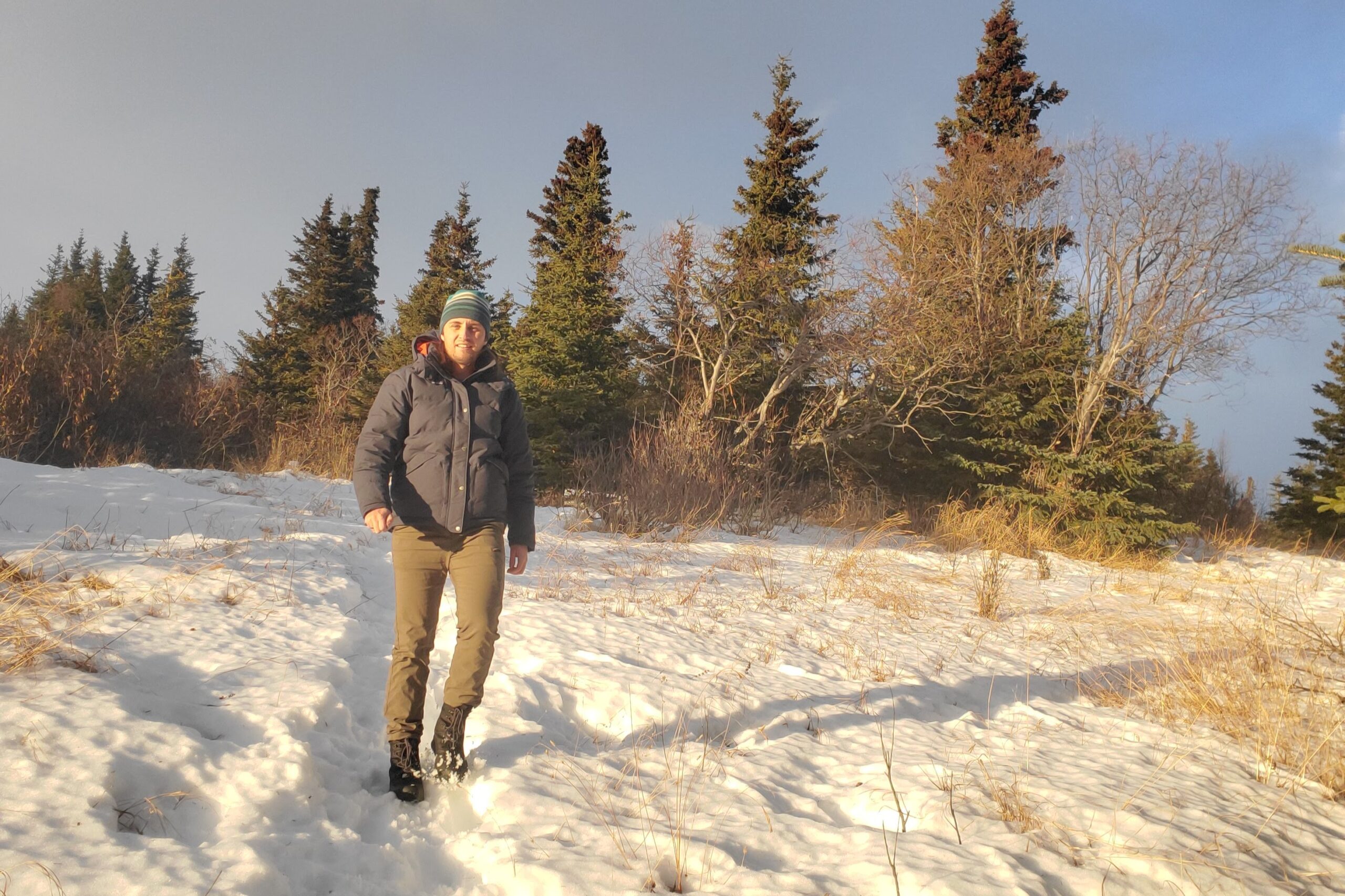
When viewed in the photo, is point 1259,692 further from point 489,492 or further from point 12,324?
point 12,324

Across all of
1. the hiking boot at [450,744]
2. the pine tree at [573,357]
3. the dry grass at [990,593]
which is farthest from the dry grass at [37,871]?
the pine tree at [573,357]

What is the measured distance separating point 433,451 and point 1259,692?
172 inches

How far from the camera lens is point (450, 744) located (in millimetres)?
2701

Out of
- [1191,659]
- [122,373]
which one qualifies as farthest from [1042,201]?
[122,373]

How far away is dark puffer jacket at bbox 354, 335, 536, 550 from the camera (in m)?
2.71

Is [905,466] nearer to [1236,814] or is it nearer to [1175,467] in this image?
[1175,467]

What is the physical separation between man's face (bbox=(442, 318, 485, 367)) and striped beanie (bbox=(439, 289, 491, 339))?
0.02 meters

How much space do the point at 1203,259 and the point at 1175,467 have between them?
4.70m

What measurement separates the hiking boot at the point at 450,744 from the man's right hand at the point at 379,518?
2.51 feet

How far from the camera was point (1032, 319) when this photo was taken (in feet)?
50.3

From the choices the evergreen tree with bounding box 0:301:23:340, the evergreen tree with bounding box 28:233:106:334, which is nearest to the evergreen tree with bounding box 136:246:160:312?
the evergreen tree with bounding box 28:233:106:334

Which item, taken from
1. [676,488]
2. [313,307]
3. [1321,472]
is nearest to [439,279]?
[313,307]

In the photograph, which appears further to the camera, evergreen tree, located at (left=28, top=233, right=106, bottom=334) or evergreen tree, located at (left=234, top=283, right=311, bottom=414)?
evergreen tree, located at (left=234, top=283, right=311, bottom=414)

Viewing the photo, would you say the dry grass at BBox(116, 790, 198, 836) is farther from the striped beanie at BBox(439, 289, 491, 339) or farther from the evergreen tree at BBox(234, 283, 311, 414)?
the evergreen tree at BBox(234, 283, 311, 414)
